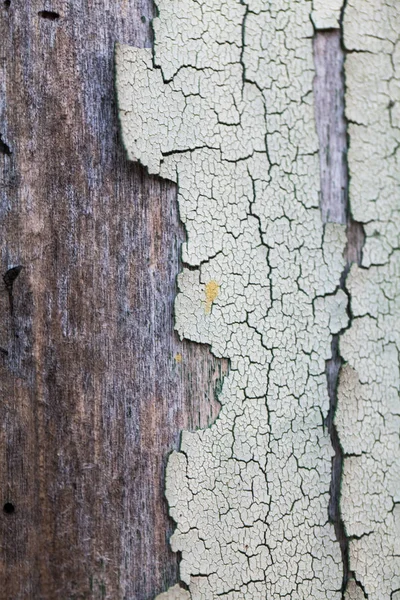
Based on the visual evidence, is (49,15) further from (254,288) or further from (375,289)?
(375,289)

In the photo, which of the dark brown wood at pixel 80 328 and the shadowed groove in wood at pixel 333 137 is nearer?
the dark brown wood at pixel 80 328

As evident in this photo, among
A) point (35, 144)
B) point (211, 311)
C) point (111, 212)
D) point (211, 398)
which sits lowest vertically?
point (211, 398)

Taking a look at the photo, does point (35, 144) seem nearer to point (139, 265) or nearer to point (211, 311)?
point (139, 265)

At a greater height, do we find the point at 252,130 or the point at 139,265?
the point at 252,130

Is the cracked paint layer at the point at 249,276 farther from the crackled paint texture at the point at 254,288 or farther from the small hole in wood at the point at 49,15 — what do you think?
the small hole in wood at the point at 49,15

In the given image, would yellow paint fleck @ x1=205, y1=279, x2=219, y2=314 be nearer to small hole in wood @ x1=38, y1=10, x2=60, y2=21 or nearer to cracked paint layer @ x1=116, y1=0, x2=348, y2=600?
cracked paint layer @ x1=116, y1=0, x2=348, y2=600

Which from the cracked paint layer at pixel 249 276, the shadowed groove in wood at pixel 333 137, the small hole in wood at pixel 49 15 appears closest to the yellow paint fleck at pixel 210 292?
the cracked paint layer at pixel 249 276

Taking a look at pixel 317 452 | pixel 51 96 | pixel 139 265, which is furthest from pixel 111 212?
pixel 317 452
